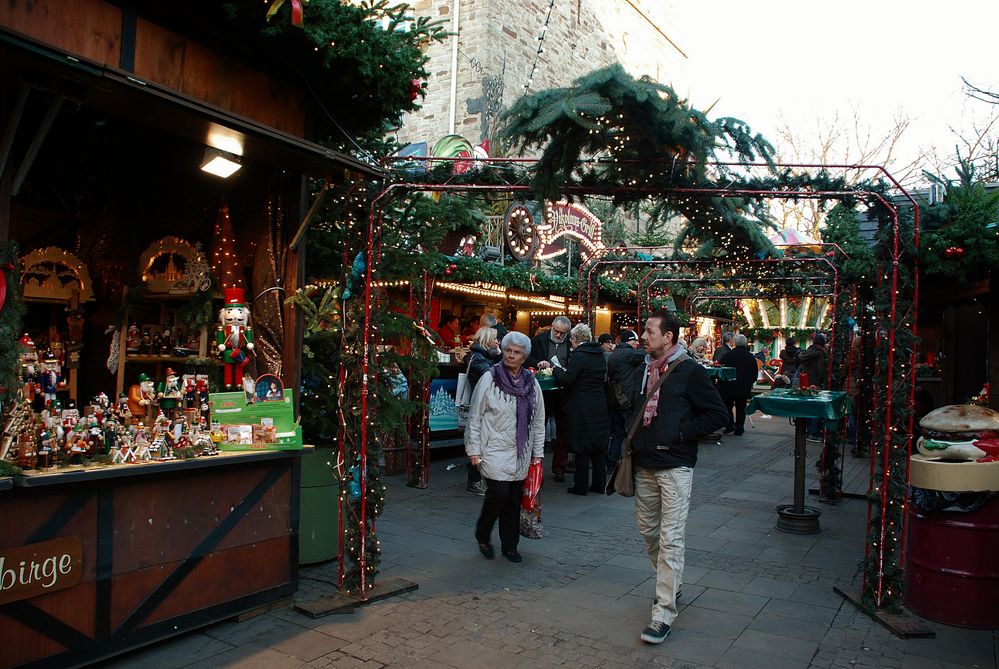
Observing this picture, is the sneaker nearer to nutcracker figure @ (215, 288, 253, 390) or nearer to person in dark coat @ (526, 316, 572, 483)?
nutcracker figure @ (215, 288, 253, 390)

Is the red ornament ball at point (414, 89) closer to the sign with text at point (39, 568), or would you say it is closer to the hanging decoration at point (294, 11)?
the hanging decoration at point (294, 11)

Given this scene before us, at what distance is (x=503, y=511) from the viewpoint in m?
5.88

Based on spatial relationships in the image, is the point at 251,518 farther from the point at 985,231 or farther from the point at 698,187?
the point at 985,231

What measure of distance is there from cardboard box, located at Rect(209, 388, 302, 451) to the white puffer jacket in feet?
4.92

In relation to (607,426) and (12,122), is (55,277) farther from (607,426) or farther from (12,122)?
(607,426)

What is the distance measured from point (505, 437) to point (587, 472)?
3.18 meters

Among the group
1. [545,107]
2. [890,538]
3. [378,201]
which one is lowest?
[890,538]

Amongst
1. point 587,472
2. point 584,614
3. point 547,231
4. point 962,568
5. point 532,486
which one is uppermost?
point 547,231

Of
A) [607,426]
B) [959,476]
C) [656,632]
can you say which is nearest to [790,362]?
[607,426]

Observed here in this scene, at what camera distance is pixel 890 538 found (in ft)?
16.1

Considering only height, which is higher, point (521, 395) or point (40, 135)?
point (40, 135)

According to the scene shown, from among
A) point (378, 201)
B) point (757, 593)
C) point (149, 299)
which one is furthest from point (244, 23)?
point (757, 593)

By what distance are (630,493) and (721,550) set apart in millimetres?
2322

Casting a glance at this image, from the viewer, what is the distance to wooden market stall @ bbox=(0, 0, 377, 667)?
3.61 metres
